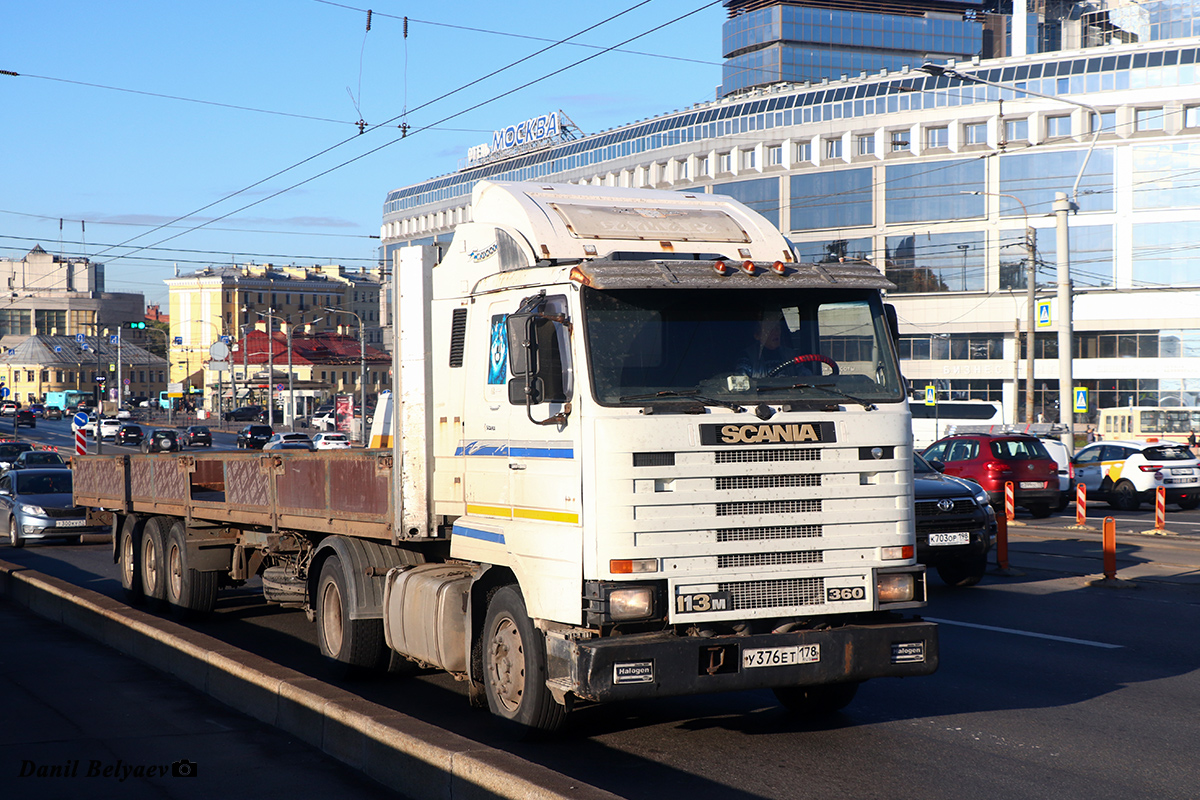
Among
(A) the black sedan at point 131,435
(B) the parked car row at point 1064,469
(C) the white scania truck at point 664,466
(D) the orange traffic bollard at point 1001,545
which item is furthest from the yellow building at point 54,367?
(C) the white scania truck at point 664,466

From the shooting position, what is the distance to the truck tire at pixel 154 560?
13.6 metres

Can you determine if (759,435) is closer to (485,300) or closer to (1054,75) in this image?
(485,300)

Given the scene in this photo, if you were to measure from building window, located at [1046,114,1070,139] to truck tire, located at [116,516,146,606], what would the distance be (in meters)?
62.2

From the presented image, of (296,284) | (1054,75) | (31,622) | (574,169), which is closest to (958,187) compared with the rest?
(1054,75)

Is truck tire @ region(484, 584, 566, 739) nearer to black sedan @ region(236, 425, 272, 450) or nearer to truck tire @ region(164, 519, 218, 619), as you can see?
truck tire @ region(164, 519, 218, 619)

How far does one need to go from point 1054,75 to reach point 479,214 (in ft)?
218

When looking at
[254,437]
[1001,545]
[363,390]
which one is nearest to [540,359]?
[1001,545]

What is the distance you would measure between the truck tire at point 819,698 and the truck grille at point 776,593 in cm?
143

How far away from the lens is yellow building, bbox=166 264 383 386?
153000 mm

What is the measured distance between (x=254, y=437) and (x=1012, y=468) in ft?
156

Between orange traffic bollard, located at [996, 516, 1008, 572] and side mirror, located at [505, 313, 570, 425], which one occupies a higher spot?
side mirror, located at [505, 313, 570, 425]

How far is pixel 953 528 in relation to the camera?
14.6 m

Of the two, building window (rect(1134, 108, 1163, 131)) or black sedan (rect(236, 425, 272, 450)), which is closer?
black sedan (rect(236, 425, 272, 450))

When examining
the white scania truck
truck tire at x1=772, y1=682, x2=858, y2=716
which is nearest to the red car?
truck tire at x1=772, y1=682, x2=858, y2=716
